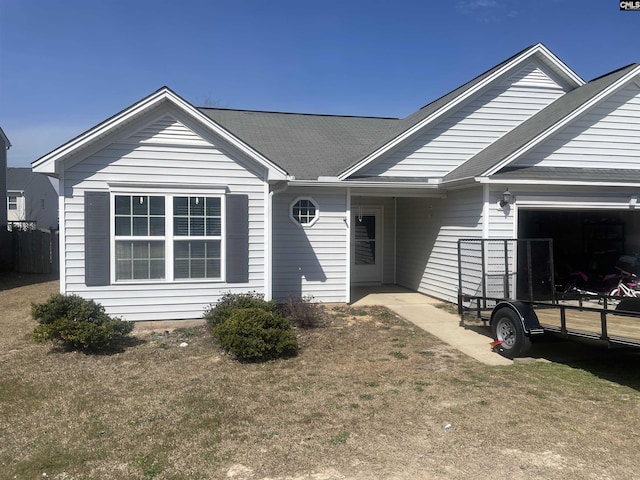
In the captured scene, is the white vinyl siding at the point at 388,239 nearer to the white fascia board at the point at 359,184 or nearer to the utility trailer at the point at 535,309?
the white fascia board at the point at 359,184

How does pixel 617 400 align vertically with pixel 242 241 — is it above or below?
below

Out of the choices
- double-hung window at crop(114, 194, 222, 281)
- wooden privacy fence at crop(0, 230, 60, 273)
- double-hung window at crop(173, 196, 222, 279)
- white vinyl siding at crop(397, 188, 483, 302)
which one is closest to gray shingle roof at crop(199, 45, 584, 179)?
double-hung window at crop(173, 196, 222, 279)

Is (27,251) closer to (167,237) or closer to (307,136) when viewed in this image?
(307,136)

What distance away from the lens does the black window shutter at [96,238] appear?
9055mm

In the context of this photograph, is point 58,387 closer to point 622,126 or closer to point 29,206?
point 622,126

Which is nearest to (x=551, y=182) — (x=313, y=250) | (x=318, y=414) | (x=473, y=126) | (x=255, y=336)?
(x=473, y=126)

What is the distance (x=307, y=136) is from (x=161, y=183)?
591 centimetres

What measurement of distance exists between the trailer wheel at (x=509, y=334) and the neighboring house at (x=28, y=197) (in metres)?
40.0

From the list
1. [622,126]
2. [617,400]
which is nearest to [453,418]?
[617,400]

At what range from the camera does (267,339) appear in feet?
24.2

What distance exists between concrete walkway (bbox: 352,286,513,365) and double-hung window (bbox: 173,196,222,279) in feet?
12.4

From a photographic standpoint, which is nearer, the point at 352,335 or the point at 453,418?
the point at 453,418

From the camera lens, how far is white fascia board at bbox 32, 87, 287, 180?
8.71m

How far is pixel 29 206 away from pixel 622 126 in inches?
1676
